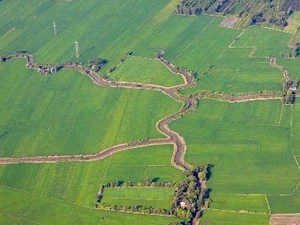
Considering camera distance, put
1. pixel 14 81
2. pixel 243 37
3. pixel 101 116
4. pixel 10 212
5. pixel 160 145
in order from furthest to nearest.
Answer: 1. pixel 243 37
2. pixel 14 81
3. pixel 101 116
4. pixel 160 145
5. pixel 10 212

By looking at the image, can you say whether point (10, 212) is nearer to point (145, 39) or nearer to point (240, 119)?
point (240, 119)

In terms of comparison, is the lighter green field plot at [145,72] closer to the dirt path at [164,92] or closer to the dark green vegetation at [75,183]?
the dirt path at [164,92]

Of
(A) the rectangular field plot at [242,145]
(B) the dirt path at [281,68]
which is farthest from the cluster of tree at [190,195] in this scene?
(B) the dirt path at [281,68]

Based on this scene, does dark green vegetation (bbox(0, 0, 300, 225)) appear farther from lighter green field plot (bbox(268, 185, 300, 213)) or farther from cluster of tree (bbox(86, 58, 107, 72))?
cluster of tree (bbox(86, 58, 107, 72))

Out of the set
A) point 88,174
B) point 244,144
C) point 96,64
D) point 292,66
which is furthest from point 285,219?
point 96,64

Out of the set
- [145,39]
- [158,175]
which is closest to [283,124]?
[158,175]

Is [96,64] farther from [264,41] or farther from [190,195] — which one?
[190,195]
